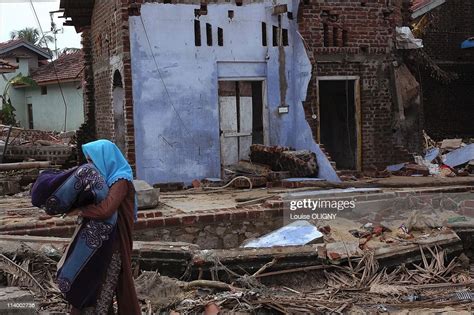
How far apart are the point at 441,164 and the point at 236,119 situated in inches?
186

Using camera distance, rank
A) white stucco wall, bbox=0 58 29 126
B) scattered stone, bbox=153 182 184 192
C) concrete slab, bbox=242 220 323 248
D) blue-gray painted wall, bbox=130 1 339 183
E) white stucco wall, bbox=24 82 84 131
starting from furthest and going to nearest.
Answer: white stucco wall, bbox=0 58 29 126 → white stucco wall, bbox=24 82 84 131 → scattered stone, bbox=153 182 184 192 → blue-gray painted wall, bbox=130 1 339 183 → concrete slab, bbox=242 220 323 248

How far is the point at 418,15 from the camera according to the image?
1912cm

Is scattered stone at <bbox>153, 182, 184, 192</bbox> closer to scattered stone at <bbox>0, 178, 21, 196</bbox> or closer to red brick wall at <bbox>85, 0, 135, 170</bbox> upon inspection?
red brick wall at <bbox>85, 0, 135, 170</bbox>

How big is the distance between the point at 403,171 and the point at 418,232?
467cm

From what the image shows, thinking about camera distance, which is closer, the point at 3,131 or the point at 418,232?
the point at 418,232

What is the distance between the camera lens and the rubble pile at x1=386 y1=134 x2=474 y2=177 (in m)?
12.3

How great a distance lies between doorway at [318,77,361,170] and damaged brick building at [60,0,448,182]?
4 centimetres

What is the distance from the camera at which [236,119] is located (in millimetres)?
12320

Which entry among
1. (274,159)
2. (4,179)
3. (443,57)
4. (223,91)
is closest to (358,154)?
(274,159)

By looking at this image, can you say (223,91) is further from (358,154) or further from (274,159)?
(358,154)

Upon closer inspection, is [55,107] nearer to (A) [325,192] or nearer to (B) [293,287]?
(A) [325,192]

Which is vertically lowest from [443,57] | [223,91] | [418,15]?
[223,91]

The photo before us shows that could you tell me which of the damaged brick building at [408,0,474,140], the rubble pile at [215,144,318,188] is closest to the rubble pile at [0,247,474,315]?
the rubble pile at [215,144,318,188]

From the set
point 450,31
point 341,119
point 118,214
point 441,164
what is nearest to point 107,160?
point 118,214
